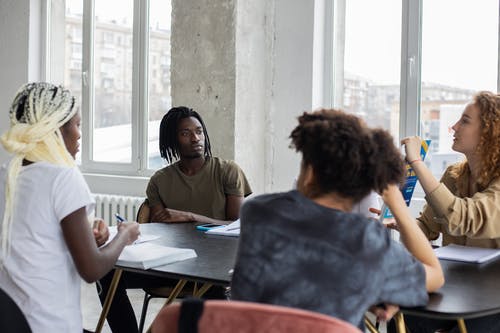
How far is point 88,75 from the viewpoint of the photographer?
583cm

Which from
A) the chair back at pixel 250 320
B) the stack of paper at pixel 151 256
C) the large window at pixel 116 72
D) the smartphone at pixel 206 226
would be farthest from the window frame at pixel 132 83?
the chair back at pixel 250 320

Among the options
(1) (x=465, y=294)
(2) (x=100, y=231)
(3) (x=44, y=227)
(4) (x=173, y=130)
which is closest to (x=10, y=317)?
(3) (x=44, y=227)

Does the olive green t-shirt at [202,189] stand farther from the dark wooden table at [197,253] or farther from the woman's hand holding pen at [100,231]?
the woman's hand holding pen at [100,231]

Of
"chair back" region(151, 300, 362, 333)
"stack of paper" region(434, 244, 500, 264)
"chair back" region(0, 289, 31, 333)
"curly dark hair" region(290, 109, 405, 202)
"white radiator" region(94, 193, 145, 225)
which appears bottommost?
"white radiator" region(94, 193, 145, 225)

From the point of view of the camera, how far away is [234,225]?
2990mm

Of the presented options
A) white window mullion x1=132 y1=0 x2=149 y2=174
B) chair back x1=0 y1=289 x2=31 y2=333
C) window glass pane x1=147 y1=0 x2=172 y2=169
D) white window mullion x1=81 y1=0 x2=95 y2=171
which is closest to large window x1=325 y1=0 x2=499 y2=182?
window glass pane x1=147 y1=0 x2=172 y2=169

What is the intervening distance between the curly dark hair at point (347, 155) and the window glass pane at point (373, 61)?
2.87 metres

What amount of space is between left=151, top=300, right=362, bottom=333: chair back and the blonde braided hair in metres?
0.80

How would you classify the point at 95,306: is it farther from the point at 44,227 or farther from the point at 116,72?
the point at 44,227

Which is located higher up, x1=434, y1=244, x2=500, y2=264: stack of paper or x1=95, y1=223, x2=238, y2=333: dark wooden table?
x1=434, y1=244, x2=500, y2=264: stack of paper

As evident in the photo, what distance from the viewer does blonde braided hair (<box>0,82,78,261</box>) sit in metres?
1.90

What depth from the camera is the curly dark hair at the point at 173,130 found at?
361 centimetres

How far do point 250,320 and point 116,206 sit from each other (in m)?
4.21

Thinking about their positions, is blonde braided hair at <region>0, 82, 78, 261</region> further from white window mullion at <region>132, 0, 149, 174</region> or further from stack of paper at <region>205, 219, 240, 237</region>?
white window mullion at <region>132, 0, 149, 174</region>
